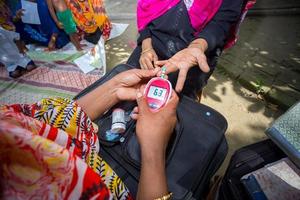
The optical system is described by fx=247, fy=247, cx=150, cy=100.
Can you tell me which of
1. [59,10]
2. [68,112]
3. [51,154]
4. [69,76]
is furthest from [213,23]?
[59,10]

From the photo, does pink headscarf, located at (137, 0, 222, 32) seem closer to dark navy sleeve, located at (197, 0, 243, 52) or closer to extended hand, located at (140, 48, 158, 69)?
dark navy sleeve, located at (197, 0, 243, 52)

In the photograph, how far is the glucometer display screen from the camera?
119 cm

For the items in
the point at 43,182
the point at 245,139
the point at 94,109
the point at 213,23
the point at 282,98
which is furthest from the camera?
the point at 282,98

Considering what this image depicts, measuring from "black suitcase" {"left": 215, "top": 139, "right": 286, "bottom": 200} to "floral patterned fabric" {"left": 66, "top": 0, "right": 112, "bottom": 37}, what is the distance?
9.97 feet

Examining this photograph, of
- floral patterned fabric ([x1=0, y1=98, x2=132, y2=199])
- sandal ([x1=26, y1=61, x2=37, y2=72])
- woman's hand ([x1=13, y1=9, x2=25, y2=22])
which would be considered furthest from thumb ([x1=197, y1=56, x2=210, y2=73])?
woman's hand ([x1=13, y1=9, x2=25, y2=22])

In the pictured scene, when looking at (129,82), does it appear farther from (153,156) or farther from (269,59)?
(269,59)

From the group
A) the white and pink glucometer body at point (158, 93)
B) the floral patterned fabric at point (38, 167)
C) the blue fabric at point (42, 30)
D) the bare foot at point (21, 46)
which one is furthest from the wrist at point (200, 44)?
the bare foot at point (21, 46)

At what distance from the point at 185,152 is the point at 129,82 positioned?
51 cm

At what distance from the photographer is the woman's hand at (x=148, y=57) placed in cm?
164

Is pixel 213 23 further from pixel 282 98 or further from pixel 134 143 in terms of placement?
pixel 282 98

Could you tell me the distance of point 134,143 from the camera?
1198 millimetres

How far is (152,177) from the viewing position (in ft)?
3.08

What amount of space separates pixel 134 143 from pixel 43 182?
60 cm

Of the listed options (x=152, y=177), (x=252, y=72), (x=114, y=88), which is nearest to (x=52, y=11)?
(x=114, y=88)
